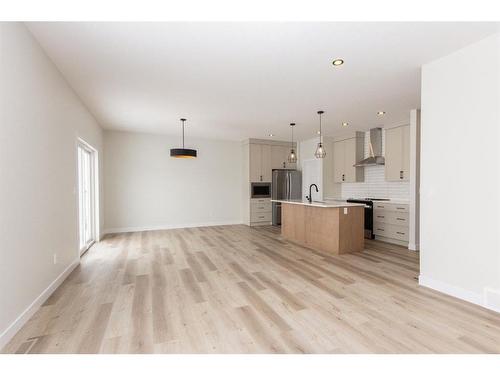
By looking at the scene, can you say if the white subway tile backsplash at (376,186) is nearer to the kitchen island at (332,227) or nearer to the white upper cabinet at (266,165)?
the kitchen island at (332,227)

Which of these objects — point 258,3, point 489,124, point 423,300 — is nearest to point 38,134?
point 258,3

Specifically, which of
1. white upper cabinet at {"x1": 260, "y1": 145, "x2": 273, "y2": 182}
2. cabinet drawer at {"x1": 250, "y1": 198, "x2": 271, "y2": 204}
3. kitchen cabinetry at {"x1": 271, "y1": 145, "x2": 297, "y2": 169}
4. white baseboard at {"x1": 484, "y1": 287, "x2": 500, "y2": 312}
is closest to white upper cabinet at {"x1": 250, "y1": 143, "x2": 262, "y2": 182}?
white upper cabinet at {"x1": 260, "y1": 145, "x2": 273, "y2": 182}

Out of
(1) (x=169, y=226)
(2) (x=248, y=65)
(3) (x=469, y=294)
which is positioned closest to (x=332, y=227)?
(3) (x=469, y=294)

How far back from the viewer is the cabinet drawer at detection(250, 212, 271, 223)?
744 centimetres

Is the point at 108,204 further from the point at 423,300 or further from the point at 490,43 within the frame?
the point at 490,43

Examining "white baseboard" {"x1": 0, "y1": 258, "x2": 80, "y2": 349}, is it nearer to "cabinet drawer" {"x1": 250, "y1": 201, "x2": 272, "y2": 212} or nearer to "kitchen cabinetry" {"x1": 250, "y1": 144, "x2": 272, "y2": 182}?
"cabinet drawer" {"x1": 250, "y1": 201, "x2": 272, "y2": 212}

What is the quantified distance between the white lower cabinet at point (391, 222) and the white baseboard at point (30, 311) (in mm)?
5676

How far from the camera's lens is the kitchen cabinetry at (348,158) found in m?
6.36

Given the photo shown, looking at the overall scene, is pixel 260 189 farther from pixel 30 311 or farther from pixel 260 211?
pixel 30 311

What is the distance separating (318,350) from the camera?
5.83ft

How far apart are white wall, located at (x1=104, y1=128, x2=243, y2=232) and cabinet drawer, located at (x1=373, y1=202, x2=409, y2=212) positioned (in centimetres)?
404

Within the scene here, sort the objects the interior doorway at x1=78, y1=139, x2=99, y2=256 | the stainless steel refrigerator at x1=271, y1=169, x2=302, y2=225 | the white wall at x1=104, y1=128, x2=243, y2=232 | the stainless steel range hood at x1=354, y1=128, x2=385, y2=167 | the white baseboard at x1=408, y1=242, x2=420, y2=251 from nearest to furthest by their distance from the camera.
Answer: the white baseboard at x1=408, y1=242, x2=420, y2=251 → the interior doorway at x1=78, y1=139, x2=99, y2=256 → the stainless steel range hood at x1=354, y1=128, x2=385, y2=167 → the white wall at x1=104, y1=128, x2=243, y2=232 → the stainless steel refrigerator at x1=271, y1=169, x2=302, y2=225

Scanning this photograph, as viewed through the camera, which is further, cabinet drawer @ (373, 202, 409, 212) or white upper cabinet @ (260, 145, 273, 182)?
white upper cabinet @ (260, 145, 273, 182)
